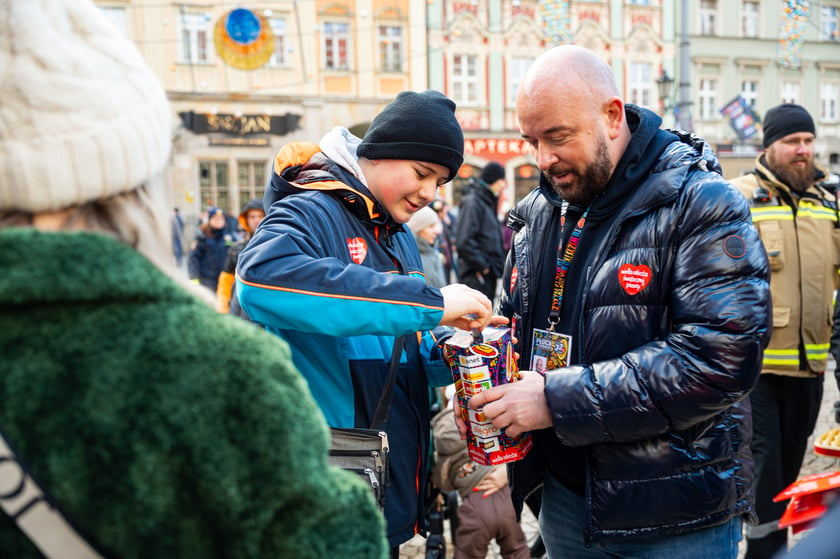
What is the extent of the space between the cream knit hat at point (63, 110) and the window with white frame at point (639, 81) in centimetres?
2594

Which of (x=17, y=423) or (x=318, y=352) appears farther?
(x=318, y=352)

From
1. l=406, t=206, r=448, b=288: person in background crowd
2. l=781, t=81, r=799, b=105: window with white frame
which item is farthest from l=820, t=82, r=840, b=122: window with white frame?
l=406, t=206, r=448, b=288: person in background crowd

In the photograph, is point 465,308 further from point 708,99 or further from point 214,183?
point 708,99

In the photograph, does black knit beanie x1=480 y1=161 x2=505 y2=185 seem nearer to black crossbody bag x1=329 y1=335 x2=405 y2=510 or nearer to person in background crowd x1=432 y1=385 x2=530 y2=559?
person in background crowd x1=432 y1=385 x2=530 y2=559

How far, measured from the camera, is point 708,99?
1024 inches

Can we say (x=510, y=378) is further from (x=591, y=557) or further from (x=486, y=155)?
(x=486, y=155)

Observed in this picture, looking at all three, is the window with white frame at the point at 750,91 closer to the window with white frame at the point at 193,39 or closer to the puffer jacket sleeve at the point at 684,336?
the window with white frame at the point at 193,39

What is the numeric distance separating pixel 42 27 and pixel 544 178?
163cm

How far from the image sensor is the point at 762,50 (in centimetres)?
2619

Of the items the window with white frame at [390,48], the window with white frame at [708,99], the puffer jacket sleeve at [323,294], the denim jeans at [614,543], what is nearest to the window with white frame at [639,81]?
the window with white frame at [708,99]

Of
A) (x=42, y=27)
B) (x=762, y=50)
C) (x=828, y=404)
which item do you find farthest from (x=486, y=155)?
(x=42, y=27)

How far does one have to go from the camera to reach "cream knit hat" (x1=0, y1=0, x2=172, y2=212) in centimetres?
87

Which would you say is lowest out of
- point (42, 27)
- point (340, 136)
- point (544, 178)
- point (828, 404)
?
point (828, 404)

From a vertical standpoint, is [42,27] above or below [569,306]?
above
